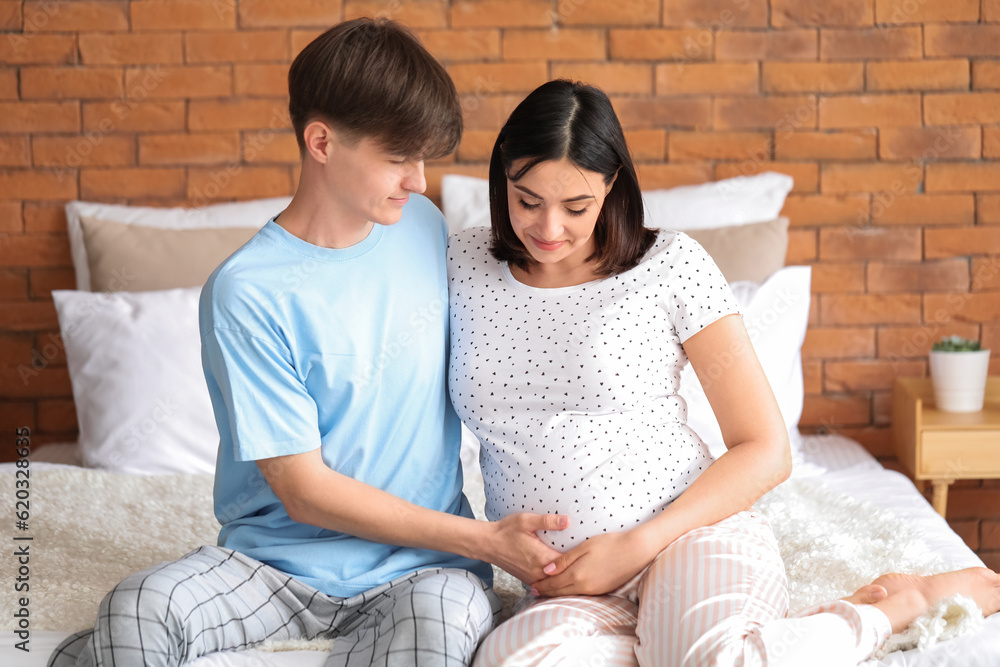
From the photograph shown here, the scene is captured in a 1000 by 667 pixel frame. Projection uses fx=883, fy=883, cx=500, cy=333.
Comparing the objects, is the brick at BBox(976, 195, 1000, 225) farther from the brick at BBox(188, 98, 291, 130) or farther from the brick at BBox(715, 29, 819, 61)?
the brick at BBox(188, 98, 291, 130)

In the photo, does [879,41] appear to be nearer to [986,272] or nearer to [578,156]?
[986,272]

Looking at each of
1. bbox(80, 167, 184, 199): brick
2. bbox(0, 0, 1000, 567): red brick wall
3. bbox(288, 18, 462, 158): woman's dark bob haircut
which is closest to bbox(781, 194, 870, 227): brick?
bbox(0, 0, 1000, 567): red brick wall

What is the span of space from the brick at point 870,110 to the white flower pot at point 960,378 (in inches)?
25.8

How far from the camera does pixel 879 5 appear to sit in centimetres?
233

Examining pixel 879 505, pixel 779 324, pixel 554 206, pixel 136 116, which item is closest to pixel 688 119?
pixel 779 324

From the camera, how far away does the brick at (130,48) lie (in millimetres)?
2391

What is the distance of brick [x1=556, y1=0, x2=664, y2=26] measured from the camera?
2.35 metres

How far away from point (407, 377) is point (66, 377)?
5.43 feet

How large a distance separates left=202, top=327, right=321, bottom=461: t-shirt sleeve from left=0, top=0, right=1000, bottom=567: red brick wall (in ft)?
4.41

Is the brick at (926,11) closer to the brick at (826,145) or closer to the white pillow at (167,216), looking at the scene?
the brick at (826,145)

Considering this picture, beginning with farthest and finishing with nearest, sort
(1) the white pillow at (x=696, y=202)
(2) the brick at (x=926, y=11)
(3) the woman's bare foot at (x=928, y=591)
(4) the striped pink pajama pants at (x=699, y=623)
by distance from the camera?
(2) the brick at (x=926, y=11), (1) the white pillow at (x=696, y=202), (3) the woman's bare foot at (x=928, y=591), (4) the striped pink pajama pants at (x=699, y=623)

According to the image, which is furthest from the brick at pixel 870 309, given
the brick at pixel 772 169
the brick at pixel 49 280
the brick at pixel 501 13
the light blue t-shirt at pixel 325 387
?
the brick at pixel 49 280

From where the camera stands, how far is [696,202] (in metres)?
2.22

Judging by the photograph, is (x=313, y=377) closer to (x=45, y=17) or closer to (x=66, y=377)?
(x=66, y=377)
